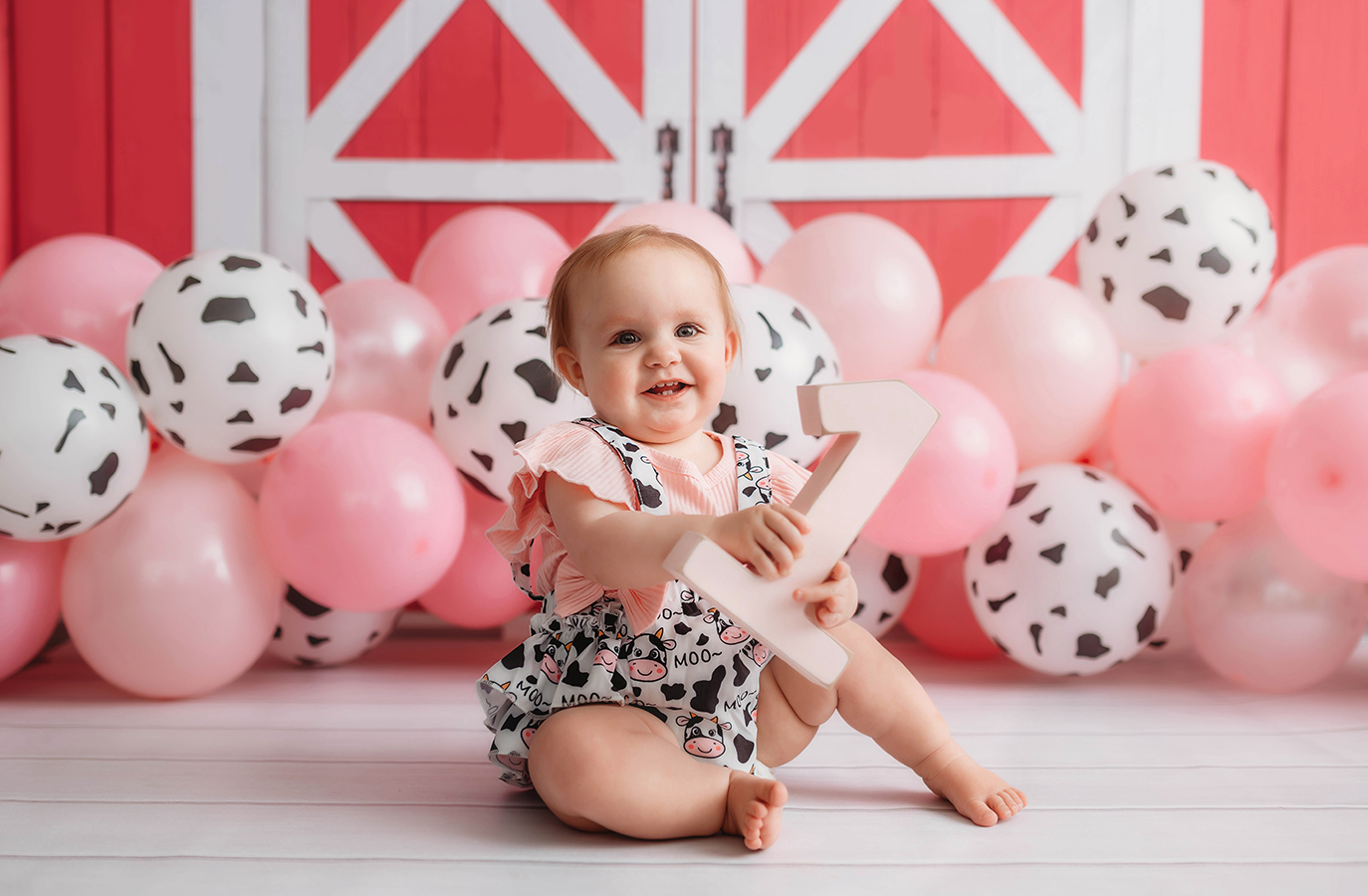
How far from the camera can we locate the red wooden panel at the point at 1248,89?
8.65ft

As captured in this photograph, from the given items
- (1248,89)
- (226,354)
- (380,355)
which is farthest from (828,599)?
(1248,89)

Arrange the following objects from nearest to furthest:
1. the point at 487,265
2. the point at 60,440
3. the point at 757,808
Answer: the point at 757,808 → the point at 60,440 → the point at 487,265

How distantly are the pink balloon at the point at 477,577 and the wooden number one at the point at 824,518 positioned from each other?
91cm

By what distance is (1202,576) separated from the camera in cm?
176

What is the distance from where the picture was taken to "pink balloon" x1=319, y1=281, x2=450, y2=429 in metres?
1.84

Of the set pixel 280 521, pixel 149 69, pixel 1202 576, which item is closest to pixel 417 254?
pixel 149 69

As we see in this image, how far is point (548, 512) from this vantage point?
1.17m

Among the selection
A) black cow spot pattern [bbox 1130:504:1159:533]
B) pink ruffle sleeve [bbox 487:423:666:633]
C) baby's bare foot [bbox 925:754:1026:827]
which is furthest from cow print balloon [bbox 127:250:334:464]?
black cow spot pattern [bbox 1130:504:1159:533]

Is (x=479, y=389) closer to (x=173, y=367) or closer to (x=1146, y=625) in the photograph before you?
(x=173, y=367)

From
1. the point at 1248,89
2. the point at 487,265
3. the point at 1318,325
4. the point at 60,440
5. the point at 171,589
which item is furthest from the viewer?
the point at 1248,89

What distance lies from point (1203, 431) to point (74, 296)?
1933 millimetres

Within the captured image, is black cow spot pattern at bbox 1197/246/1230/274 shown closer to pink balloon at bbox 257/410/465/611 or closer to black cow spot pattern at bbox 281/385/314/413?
pink balloon at bbox 257/410/465/611

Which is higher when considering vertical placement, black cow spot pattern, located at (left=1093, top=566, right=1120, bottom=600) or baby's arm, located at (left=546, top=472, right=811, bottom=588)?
baby's arm, located at (left=546, top=472, right=811, bottom=588)

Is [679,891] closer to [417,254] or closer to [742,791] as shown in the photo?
[742,791]
